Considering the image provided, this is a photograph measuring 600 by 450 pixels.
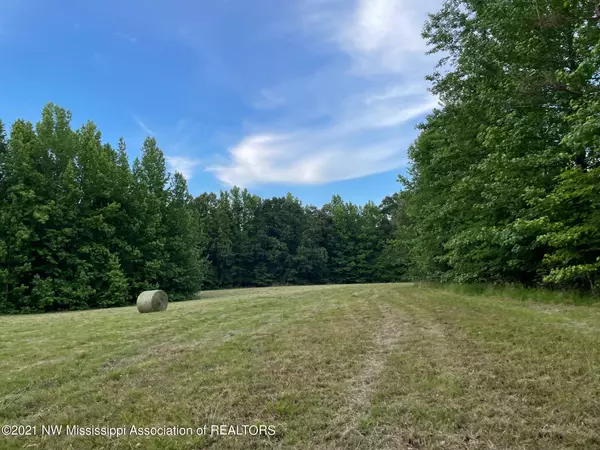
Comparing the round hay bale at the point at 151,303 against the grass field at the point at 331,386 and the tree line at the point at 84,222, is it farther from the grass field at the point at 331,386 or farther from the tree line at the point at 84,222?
the tree line at the point at 84,222

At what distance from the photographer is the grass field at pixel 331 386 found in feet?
8.91

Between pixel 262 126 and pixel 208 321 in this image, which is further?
pixel 262 126

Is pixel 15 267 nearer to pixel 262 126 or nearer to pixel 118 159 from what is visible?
pixel 118 159

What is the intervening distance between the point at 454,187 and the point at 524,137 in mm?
3127

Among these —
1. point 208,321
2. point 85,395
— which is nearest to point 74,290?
point 208,321

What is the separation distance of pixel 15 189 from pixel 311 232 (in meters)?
41.2

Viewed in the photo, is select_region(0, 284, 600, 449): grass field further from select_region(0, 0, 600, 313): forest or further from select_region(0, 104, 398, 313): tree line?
select_region(0, 104, 398, 313): tree line

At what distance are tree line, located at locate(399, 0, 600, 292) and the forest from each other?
55 mm

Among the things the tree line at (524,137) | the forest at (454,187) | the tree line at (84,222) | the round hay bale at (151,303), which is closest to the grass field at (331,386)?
the tree line at (524,137)

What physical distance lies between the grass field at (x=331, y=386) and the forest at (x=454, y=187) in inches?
173

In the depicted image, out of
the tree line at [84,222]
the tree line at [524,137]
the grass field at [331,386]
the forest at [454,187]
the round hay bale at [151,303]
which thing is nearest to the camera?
the grass field at [331,386]

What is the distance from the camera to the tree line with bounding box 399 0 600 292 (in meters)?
8.30

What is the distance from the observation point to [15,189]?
19.0 meters

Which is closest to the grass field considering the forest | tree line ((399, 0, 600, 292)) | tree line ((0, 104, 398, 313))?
tree line ((399, 0, 600, 292))
